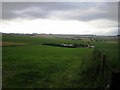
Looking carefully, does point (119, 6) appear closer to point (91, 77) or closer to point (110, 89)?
point (91, 77)

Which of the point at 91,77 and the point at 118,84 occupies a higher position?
the point at 118,84

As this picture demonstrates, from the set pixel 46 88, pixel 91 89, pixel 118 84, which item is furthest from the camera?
pixel 46 88

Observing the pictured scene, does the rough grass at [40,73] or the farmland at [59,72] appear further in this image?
the rough grass at [40,73]

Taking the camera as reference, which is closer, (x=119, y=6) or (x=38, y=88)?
(x=119, y=6)

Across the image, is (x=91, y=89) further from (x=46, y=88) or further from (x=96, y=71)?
(x=46, y=88)

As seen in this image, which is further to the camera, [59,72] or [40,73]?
[59,72]

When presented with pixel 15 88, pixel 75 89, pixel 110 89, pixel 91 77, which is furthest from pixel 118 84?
pixel 15 88

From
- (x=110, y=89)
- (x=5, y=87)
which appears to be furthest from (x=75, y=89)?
(x=110, y=89)

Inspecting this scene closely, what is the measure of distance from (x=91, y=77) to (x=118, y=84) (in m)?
6.31

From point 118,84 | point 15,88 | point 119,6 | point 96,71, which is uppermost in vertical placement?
point 119,6

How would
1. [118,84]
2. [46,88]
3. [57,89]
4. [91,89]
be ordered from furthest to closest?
[46,88] → [57,89] → [91,89] → [118,84]

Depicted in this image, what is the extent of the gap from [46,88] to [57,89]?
826 mm

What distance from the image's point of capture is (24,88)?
10281 mm

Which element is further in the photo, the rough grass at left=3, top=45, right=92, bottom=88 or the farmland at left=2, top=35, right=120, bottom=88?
the rough grass at left=3, top=45, right=92, bottom=88
